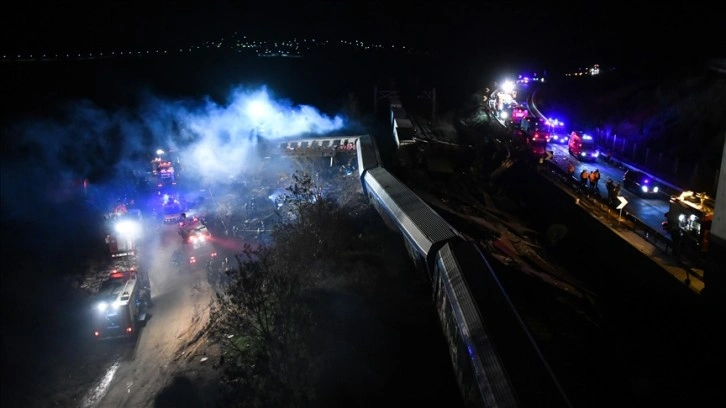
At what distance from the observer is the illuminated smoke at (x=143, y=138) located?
32375 mm

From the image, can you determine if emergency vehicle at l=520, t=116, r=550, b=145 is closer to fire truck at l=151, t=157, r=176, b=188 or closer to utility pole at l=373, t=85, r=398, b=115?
utility pole at l=373, t=85, r=398, b=115

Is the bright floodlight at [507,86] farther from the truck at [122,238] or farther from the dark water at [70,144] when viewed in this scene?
the truck at [122,238]

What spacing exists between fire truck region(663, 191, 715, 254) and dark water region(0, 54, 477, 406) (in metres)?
13.2

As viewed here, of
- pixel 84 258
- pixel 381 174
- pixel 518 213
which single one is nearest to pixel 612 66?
pixel 518 213

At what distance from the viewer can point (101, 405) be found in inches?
610

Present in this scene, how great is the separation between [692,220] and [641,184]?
7.46 m

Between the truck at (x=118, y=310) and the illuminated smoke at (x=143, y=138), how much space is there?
1444 cm

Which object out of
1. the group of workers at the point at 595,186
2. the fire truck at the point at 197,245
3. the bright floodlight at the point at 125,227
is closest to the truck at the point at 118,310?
the bright floodlight at the point at 125,227

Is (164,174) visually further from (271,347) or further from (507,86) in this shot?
(507,86)

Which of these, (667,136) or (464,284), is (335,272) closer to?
(464,284)

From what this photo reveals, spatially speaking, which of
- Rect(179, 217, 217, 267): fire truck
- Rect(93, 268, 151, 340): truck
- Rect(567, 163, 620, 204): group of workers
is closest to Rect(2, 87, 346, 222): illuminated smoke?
Rect(179, 217, 217, 267): fire truck

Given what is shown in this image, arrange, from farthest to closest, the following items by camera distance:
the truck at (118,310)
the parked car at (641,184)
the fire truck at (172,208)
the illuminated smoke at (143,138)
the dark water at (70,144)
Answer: the illuminated smoke at (143,138), the fire truck at (172,208), the parked car at (641,184), the dark water at (70,144), the truck at (118,310)

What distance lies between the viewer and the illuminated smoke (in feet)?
106


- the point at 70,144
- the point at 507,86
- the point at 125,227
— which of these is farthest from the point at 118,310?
the point at 507,86
